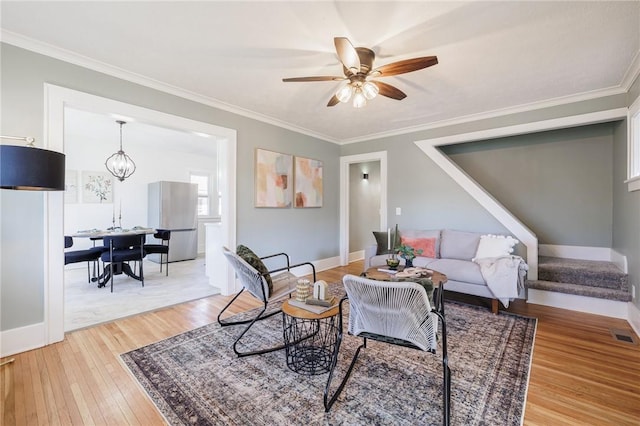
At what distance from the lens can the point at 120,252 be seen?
166 inches

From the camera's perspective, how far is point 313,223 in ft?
17.0

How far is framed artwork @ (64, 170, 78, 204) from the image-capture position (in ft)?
17.3

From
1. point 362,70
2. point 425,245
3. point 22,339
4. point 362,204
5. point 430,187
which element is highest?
point 362,70

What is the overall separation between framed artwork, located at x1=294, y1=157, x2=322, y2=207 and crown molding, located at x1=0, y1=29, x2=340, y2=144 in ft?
3.19

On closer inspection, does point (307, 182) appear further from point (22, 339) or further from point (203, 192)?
point (22, 339)

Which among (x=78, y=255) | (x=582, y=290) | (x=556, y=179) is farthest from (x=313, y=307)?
(x=556, y=179)

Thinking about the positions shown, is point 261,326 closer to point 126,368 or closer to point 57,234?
point 126,368

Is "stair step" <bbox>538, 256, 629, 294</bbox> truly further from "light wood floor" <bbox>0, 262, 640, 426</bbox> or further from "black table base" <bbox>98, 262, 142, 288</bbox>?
"black table base" <bbox>98, 262, 142, 288</bbox>

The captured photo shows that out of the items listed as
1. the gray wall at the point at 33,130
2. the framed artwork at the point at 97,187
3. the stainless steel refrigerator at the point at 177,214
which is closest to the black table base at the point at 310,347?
the gray wall at the point at 33,130

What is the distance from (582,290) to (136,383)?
459 centimetres

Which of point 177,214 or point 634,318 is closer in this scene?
point 634,318

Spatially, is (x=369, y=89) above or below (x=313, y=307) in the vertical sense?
above

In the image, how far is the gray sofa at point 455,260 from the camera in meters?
3.26

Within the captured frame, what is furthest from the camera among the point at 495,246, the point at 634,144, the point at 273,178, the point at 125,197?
the point at 125,197
